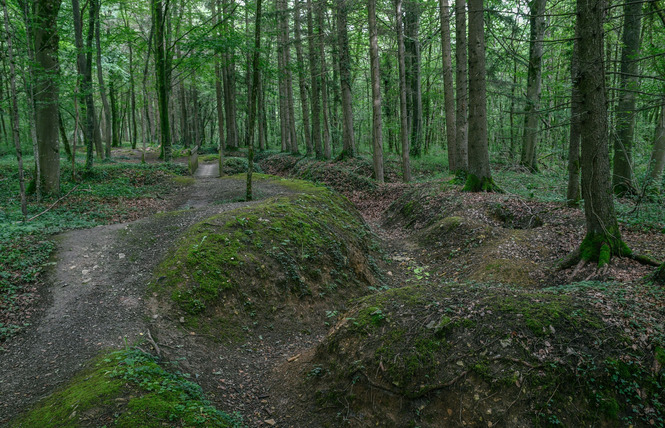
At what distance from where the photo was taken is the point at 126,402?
3.52 meters

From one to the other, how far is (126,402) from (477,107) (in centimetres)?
1151

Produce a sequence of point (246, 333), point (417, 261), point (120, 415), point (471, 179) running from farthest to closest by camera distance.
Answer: point (471, 179) → point (417, 261) → point (246, 333) → point (120, 415)

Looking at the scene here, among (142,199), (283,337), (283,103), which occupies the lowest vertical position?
(283,337)

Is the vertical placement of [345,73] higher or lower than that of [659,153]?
higher

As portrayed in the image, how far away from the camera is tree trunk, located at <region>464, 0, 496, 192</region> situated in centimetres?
1108

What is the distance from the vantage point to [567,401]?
3465mm

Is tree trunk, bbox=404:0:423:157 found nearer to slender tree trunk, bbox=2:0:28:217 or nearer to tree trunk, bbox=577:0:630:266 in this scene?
tree trunk, bbox=577:0:630:266

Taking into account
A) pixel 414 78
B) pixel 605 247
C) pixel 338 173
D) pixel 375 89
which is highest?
pixel 414 78

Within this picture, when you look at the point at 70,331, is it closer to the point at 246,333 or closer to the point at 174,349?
the point at 174,349

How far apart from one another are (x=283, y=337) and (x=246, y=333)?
0.67 metres

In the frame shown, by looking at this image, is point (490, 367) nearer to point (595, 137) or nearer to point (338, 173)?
point (595, 137)

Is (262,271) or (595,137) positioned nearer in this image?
(595,137)

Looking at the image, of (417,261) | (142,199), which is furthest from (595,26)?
(142,199)

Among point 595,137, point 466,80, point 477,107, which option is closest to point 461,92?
point 466,80
